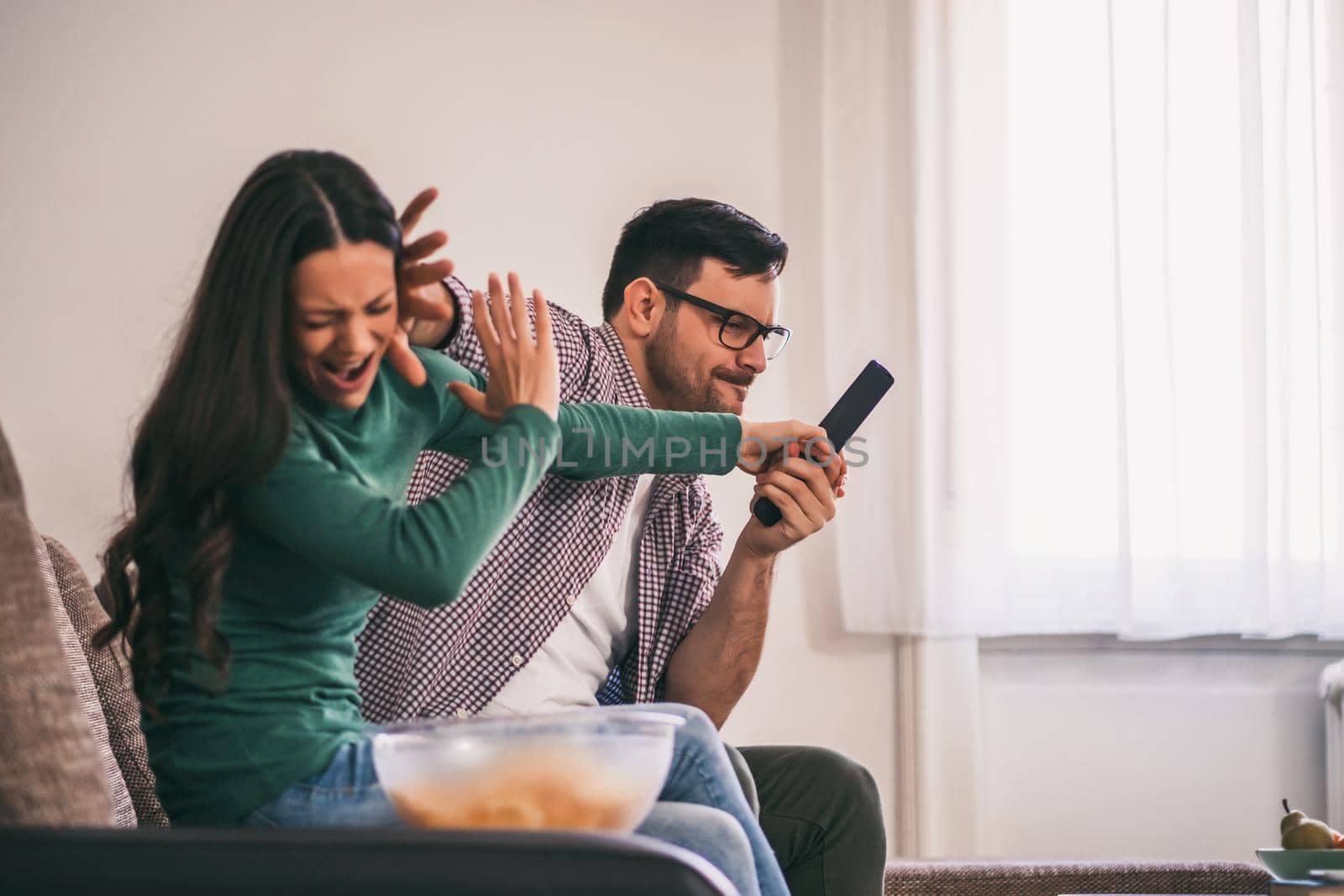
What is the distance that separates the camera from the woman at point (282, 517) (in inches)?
34.3

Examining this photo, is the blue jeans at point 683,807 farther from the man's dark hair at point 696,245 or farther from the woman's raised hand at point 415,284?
the man's dark hair at point 696,245

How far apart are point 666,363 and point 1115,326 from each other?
1285 mm

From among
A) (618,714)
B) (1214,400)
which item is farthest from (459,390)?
A: (1214,400)

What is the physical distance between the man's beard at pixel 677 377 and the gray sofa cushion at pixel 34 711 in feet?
3.85

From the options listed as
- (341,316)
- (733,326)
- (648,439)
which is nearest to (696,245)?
(733,326)

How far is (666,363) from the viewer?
1965mm

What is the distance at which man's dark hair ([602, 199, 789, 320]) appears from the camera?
1977mm

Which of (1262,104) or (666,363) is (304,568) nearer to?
(666,363)

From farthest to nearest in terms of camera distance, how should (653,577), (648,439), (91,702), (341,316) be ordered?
1. (653,577)
2. (91,702)
3. (648,439)
4. (341,316)

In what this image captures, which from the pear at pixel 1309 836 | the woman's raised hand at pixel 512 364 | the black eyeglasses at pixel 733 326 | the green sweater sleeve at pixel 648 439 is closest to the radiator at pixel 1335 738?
the pear at pixel 1309 836

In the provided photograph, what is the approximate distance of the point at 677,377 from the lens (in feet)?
6.44

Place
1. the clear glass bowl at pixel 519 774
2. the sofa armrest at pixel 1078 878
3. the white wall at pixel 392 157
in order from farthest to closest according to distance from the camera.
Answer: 1. the white wall at pixel 392 157
2. the sofa armrest at pixel 1078 878
3. the clear glass bowl at pixel 519 774

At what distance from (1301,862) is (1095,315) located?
1.54 m

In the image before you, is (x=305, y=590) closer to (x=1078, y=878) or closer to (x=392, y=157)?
(x=1078, y=878)
